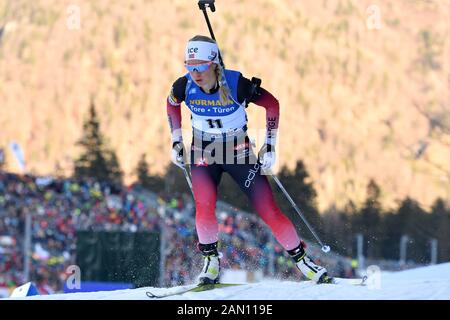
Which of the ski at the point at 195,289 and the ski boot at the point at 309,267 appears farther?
the ski boot at the point at 309,267

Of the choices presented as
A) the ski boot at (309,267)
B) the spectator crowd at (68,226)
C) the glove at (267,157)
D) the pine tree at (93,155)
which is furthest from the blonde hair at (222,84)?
the pine tree at (93,155)

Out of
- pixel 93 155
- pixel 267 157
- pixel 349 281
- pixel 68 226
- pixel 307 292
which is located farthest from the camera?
pixel 93 155

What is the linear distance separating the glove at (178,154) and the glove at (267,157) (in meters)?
0.75

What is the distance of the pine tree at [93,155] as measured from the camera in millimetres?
58094

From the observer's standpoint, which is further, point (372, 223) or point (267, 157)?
point (372, 223)

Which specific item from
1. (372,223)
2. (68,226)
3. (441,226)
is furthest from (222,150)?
(441,226)

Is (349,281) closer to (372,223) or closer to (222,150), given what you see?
(222,150)

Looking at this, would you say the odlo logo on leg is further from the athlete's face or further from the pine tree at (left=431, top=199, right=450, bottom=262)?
the pine tree at (left=431, top=199, right=450, bottom=262)

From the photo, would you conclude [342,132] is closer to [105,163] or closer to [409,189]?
[409,189]

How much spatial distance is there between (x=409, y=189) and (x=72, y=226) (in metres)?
140

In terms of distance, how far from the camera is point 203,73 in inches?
333

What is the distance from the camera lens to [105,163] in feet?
210

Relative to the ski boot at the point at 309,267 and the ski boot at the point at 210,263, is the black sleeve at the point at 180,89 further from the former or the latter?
the ski boot at the point at 309,267

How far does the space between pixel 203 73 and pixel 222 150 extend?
78cm
